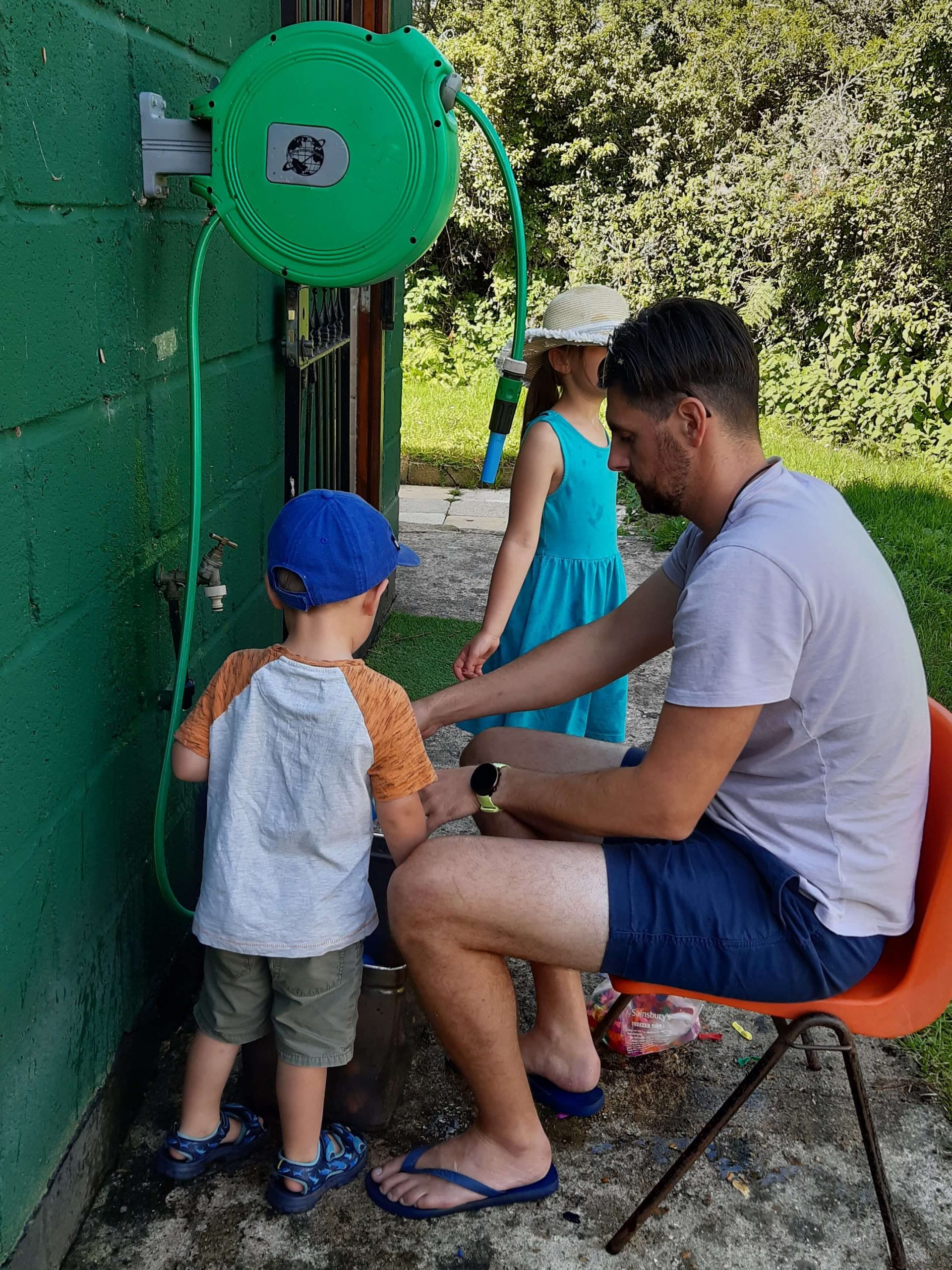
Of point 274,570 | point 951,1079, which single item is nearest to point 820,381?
point 951,1079

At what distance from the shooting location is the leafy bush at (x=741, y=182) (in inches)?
337

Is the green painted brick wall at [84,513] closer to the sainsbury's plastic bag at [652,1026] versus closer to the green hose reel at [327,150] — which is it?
the green hose reel at [327,150]

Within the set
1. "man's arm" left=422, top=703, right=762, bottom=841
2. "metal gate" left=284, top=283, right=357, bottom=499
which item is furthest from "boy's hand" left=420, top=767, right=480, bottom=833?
"metal gate" left=284, top=283, right=357, bottom=499

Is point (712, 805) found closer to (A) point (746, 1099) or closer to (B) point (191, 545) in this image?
(A) point (746, 1099)

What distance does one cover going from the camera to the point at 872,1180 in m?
1.99

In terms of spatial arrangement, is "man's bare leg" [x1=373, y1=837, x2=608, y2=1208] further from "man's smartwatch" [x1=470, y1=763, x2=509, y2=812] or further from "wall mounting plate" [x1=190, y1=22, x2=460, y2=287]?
"wall mounting plate" [x1=190, y1=22, x2=460, y2=287]

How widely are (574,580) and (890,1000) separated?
1351mm

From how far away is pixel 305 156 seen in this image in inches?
66.4

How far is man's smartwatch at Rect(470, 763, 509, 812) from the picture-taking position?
197cm

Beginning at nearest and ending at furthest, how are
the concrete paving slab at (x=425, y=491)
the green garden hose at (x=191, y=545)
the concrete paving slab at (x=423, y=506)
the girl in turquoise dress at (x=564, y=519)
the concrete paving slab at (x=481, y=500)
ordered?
the green garden hose at (x=191, y=545), the girl in turquoise dress at (x=564, y=519), the concrete paving slab at (x=423, y=506), the concrete paving slab at (x=481, y=500), the concrete paving slab at (x=425, y=491)

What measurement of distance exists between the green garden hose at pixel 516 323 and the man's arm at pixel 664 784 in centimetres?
59

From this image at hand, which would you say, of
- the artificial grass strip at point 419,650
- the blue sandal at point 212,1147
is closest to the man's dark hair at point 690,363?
the blue sandal at point 212,1147

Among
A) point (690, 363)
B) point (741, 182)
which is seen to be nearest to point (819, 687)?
point (690, 363)

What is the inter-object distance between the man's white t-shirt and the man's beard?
122 millimetres
